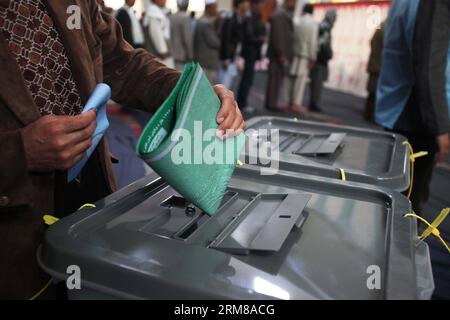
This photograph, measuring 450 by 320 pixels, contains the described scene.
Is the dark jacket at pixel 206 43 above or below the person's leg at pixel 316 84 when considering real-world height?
above

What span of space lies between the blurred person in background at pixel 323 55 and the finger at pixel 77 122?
15.4ft

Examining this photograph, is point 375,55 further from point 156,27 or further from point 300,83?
point 156,27

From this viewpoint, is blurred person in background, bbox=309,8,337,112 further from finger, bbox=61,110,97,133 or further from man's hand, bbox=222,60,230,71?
finger, bbox=61,110,97,133

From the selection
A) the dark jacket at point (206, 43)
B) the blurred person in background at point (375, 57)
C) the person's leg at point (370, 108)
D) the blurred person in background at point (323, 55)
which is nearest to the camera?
the blurred person in background at point (375, 57)

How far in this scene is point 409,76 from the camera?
1.47 m

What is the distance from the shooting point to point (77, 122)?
22.8 inches

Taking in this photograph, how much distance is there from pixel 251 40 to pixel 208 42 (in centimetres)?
51

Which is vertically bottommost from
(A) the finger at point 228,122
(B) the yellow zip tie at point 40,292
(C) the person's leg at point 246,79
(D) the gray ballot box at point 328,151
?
(C) the person's leg at point 246,79

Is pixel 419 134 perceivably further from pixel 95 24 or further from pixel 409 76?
pixel 95 24

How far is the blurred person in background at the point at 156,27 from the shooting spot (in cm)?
420

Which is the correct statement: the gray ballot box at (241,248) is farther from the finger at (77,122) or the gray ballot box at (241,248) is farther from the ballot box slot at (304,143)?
the ballot box slot at (304,143)

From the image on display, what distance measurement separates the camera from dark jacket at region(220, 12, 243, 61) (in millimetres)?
4637

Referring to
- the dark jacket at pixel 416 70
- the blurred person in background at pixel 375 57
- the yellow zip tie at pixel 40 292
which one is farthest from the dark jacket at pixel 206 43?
the yellow zip tie at pixel 40 292

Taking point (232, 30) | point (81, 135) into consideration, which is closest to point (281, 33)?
point (232, 30)
